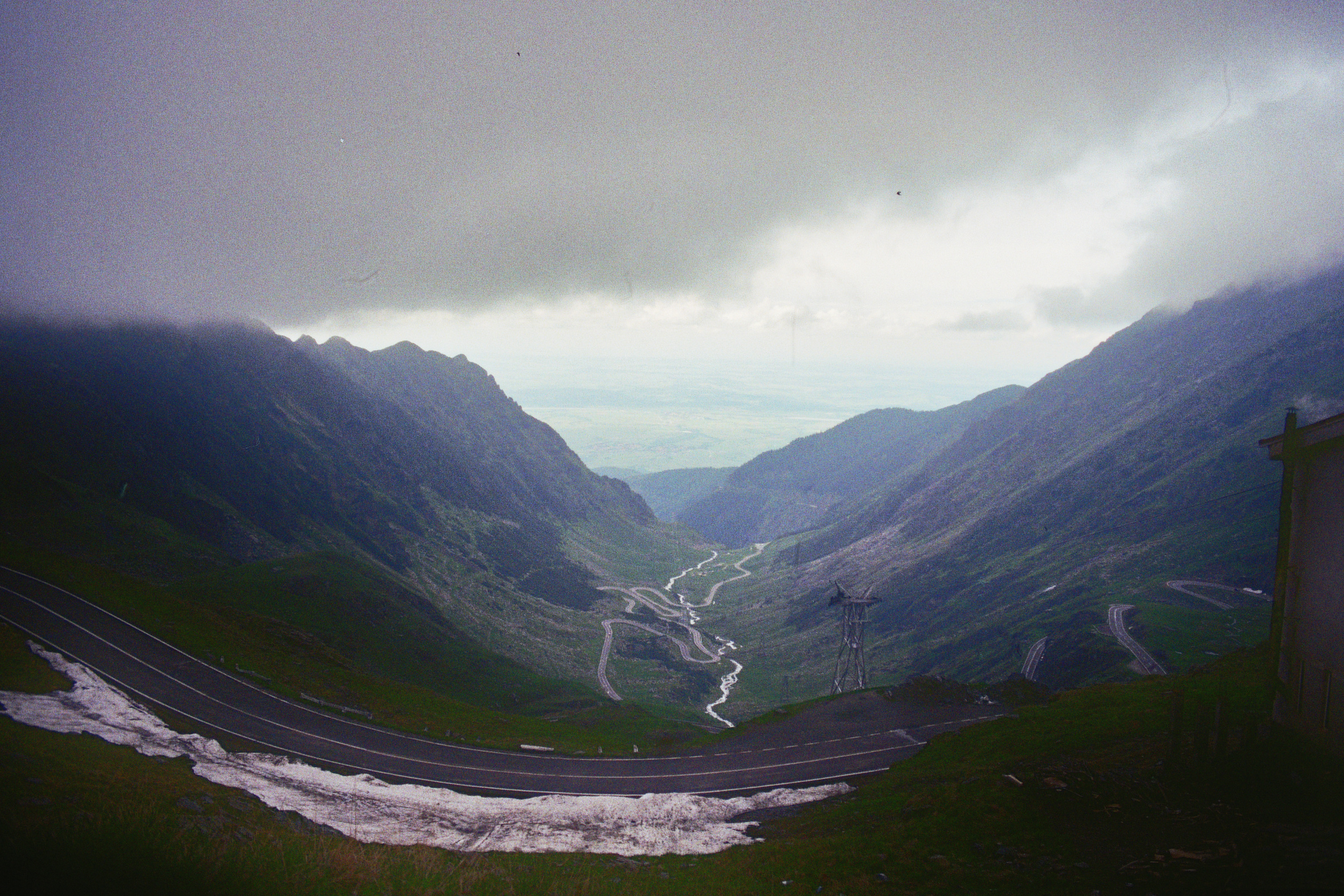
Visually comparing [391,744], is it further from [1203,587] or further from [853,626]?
[1203,587]

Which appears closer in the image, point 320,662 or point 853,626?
point 320,662

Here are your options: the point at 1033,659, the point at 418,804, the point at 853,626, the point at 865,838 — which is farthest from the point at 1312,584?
the point at 1033,659

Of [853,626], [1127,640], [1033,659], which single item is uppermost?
[1127,640]

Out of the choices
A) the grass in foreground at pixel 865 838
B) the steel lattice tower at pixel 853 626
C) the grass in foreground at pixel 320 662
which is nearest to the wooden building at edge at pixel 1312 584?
the grass in foreground at pixel 865 838

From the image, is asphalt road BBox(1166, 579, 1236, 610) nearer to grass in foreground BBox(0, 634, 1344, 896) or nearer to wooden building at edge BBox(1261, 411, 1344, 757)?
grass in foreground BBox(0, 634, 1344, 896)

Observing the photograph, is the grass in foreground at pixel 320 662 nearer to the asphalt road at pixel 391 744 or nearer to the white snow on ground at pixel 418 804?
the asphalt road at pixel 391 744

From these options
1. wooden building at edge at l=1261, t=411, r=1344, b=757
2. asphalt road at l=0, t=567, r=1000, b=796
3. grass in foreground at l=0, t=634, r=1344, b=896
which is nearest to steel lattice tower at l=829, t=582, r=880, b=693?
asphalt road at l=0, t=567, r=1000, b=796

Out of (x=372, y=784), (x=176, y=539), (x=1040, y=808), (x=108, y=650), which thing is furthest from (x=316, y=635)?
(x=1040, y=808)
